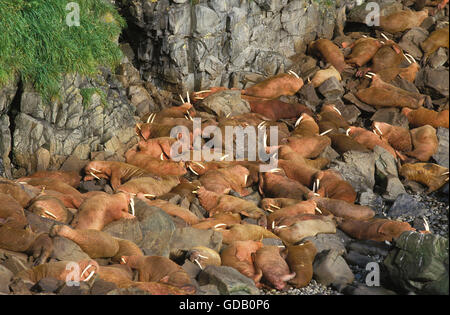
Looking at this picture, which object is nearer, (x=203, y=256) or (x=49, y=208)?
(x=203, y=256)

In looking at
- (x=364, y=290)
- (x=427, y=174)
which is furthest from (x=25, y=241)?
(x=427, y=174)

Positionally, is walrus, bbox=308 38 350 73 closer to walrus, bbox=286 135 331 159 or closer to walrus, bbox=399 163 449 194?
walrus, bbox=286 135 331 159

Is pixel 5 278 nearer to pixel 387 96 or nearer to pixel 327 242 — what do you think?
pixel 327 242

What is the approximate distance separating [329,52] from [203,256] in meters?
7.29

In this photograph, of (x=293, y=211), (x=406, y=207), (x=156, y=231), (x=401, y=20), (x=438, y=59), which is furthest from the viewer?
(x=401, y=20)

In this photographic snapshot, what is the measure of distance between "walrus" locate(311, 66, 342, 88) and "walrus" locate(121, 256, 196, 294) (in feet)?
22.2

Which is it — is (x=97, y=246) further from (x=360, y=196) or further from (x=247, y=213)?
(x=360, y=196)

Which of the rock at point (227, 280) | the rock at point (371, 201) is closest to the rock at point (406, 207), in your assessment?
the rock at point (371, 201)

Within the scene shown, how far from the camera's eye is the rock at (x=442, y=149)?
10.4 metres

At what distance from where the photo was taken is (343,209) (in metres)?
8.87

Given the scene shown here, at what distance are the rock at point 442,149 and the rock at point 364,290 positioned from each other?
408cm

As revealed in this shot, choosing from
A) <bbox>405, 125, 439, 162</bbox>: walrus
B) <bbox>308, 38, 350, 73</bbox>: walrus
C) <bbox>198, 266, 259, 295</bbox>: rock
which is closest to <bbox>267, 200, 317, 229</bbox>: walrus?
<bbox>198, 266, 259, 295</bbox>: rock

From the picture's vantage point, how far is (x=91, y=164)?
31.7 feet

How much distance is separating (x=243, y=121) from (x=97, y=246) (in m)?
5.06
